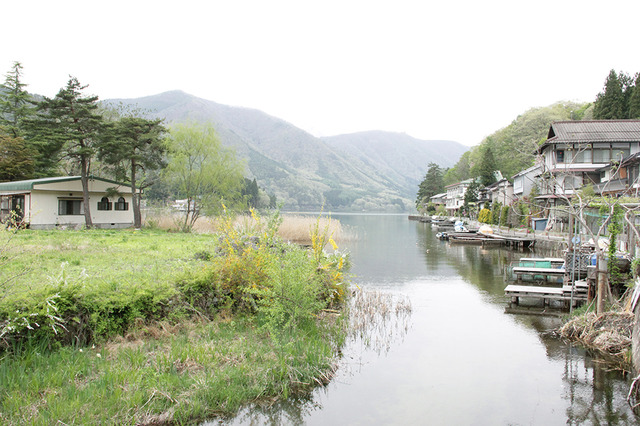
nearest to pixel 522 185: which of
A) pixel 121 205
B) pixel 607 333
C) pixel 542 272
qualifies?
pixel 542 272

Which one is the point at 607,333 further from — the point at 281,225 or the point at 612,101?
the point at 612,101

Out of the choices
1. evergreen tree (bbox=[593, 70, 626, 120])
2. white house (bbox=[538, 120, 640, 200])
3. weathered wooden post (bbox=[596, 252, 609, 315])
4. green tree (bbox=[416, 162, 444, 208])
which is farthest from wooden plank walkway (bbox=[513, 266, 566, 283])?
green tree (bbox=[416, 162, 444, 208])

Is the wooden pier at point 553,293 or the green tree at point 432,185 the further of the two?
the green tree at point 432,185

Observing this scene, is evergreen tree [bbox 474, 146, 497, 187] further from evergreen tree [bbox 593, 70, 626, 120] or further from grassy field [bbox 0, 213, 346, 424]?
grassy field [bbox 0, 213, 346, 424]

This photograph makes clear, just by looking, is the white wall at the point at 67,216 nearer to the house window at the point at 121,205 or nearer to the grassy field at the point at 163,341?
the house window at the point at 121,205

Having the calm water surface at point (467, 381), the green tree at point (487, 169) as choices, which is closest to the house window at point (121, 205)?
the calm water surface at point (467, 381)

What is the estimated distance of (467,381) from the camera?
7988mm

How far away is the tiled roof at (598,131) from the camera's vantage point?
37.8m

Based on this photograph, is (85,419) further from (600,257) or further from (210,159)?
(210,159)

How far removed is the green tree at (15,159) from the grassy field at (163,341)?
2719 centimetres

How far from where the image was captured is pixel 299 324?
913cm

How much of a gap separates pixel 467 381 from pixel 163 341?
574 centimetres

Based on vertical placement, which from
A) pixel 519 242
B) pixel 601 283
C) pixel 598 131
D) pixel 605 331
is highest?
pixel 598 131

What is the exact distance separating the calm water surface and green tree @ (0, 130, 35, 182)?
3277 centimetres
